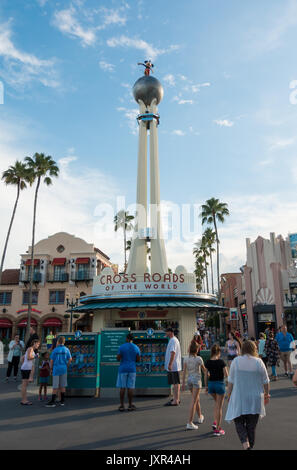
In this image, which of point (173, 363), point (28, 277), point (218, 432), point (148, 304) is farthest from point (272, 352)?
point (28, 277)

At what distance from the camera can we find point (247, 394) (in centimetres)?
496

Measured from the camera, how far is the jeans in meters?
4.93

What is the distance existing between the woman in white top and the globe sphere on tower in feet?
96.9

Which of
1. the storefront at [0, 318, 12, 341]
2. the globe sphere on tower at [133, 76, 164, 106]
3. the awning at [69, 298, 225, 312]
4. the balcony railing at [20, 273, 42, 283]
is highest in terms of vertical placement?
the globe sphere on tower at [133, 76, 164, 106]

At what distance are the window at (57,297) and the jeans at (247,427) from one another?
37627 millimetres

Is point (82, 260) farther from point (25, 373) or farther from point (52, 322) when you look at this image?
point (25, 373)

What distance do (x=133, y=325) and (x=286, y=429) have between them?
22.5m

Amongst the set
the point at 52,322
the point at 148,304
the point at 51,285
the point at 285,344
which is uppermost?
the point at 51,285

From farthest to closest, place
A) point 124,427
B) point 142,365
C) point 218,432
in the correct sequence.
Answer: point 142,365 → point 124,427 → point 218,432

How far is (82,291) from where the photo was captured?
40.5 meters

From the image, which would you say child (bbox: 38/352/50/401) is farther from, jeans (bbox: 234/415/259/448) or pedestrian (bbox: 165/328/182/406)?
jeans (bbox: 234/415/259/448)

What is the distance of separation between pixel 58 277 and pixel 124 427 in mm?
35911

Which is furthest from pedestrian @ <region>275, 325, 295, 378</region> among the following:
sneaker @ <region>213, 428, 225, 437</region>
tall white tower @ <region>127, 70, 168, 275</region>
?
tall white tower @ <region>127, 70, 168, 275</region>

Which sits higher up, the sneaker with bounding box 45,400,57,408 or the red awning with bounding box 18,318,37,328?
the red awning with bounding box 18,318,37,328
